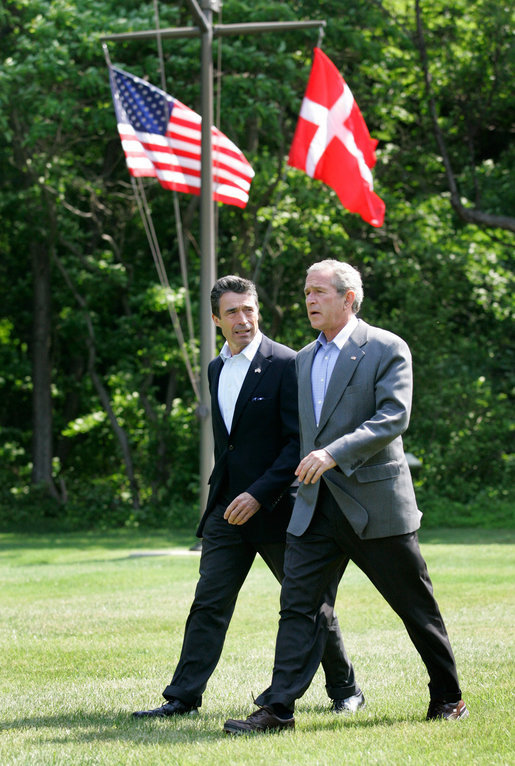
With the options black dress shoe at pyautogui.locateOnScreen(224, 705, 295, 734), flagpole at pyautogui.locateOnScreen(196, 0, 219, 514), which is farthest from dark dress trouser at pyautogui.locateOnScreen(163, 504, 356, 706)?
flagpole at pyautogui.locateOnScreen(196, 0, 219, 514)

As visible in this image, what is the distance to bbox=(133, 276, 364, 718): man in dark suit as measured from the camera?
17.9 ft

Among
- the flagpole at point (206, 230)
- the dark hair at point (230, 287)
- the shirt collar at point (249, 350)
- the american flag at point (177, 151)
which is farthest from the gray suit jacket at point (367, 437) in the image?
the american flag at point (177, 151)

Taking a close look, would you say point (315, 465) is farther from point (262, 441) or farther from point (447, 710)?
point (447, 710)

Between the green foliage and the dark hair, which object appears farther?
the green foliage

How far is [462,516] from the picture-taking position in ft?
64.7

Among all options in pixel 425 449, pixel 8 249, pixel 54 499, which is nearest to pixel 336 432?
pixel 425 449

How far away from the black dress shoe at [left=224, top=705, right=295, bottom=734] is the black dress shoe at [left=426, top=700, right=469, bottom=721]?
639 millimetres

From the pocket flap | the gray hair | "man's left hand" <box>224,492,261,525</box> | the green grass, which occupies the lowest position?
the green grass

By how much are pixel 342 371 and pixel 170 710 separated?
1.81 m

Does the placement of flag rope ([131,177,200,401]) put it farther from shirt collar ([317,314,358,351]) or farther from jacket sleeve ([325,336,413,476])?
jacket sleeve ([325,336,413,476])

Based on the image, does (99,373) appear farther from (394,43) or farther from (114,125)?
(394,43)

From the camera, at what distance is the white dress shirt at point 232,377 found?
227 inches

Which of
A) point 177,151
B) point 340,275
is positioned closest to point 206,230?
point 177,151

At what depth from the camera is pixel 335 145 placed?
13.6 m
